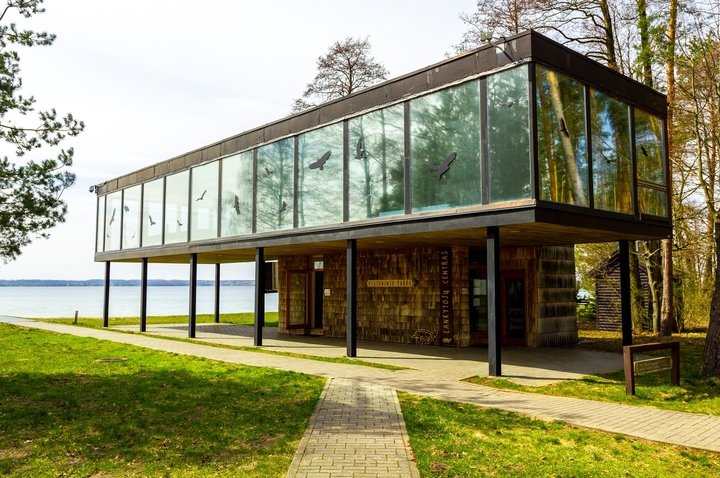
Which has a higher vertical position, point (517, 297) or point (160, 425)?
point (517, 297)

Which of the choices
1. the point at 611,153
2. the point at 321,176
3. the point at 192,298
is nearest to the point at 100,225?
the point at 192,298

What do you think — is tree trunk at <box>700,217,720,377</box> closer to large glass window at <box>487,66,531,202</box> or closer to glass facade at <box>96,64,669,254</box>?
glass facade at <box>96,64,669,254</box>

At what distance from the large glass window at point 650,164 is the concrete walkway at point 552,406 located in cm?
641

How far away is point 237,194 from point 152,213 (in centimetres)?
633

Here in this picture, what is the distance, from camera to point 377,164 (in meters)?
13.6

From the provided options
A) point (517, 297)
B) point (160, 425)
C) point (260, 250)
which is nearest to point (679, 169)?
point (517, 297)

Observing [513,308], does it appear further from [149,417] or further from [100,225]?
[100,225]

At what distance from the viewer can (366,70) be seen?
29.1 metres

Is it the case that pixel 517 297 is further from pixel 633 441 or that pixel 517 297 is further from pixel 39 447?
pixel 39 447

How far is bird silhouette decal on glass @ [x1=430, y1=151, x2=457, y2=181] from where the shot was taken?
1176 cm

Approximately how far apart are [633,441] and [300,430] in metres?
4.03

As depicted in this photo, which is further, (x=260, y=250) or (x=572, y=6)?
(x=572, y=6)

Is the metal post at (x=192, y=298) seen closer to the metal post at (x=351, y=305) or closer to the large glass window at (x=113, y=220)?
the large glass window at (x=113, y=220)

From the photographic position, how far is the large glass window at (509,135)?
1041 centimetres
